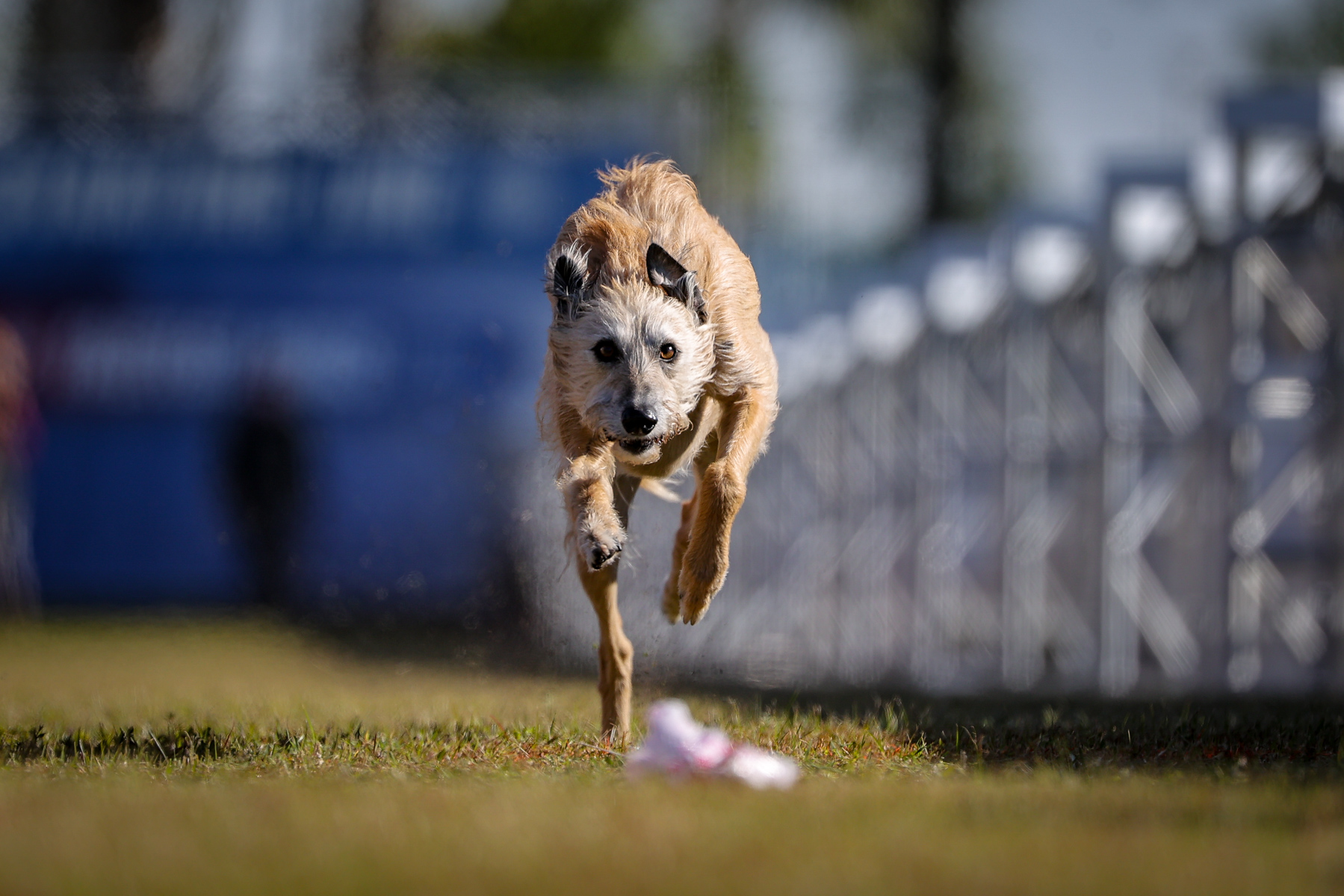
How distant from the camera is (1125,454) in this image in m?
10.8

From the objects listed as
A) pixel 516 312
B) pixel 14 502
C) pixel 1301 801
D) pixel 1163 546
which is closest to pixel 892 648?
pixel 1163 546

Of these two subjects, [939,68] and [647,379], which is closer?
[647,379]

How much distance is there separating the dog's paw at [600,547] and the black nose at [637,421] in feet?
1.46

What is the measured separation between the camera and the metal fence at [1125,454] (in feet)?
30.1

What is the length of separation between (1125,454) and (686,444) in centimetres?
612

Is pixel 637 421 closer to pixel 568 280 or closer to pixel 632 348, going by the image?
pixel 632 348

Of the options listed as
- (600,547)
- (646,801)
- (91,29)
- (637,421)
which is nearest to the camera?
(646,801)

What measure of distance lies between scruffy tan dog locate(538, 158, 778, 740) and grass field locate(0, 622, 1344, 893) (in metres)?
0.67

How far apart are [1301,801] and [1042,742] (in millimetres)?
1540

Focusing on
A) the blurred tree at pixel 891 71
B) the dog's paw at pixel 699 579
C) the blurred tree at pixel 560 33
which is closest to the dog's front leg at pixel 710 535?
the dog's paw at pixel 699 579

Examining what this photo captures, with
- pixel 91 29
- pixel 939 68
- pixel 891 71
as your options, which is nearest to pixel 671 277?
pixel 91 29

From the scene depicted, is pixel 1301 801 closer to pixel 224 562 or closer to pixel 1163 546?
pixel 1163 546

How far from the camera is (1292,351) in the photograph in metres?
10.3

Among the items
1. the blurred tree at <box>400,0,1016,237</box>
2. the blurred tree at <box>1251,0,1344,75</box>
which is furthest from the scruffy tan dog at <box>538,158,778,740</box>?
the blurred tree at <box>1251,0,1344,75</box>
